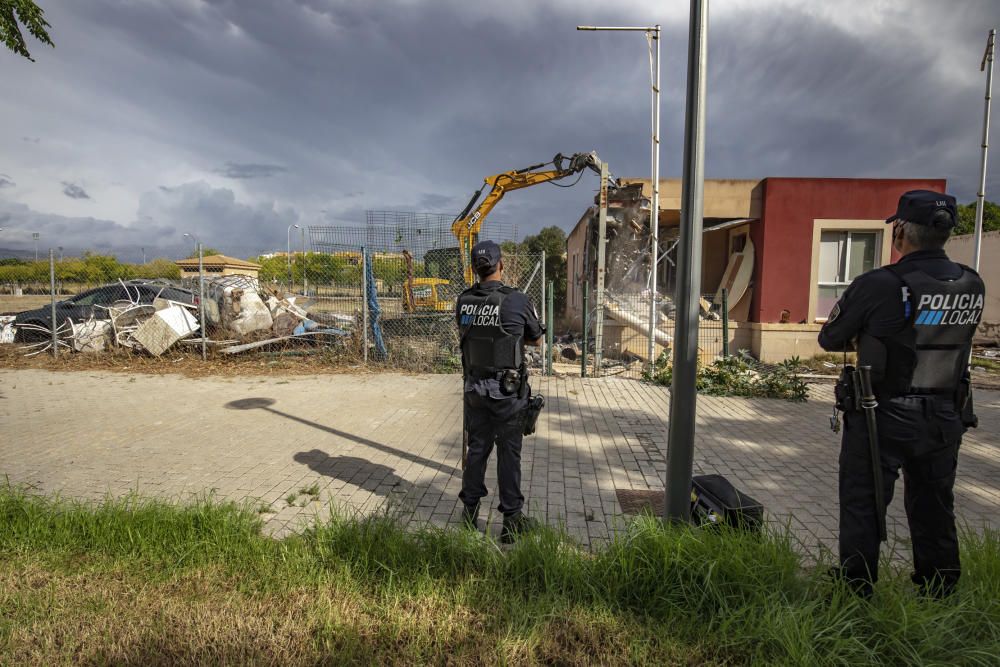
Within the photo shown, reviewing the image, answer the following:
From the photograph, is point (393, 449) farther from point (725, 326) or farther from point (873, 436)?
point (725, 326)

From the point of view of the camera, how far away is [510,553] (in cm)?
285

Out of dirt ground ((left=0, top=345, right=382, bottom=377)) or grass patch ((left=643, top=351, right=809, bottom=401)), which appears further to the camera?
dirt ground ((left=0, top=345, right=382, bottom=377))

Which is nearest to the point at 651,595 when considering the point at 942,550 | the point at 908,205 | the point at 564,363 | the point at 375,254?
the point at 942,550

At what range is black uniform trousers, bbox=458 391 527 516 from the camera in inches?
130

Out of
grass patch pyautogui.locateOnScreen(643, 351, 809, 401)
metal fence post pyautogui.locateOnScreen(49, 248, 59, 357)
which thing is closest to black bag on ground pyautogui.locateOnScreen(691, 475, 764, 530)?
grass patch pyautogui.locateOnScreen(643, 351, 809, 401)

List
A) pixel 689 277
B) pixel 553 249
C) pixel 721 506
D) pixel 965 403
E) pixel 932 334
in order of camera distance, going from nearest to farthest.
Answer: pixel 932 334
pixel 965 403
pixel 689 277
pixel 721 506
pixel 553 249

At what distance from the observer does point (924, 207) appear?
242 cm

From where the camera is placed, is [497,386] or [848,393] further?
[497,386]

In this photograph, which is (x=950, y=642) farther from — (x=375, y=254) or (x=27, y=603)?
(x=375, y=254)

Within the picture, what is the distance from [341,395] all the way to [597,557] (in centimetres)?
595

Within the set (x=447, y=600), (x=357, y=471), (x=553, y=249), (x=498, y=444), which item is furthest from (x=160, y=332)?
(x=553, y=249)

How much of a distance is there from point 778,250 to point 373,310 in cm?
1024

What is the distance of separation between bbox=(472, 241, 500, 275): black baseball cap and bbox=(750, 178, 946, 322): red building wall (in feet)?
37.4

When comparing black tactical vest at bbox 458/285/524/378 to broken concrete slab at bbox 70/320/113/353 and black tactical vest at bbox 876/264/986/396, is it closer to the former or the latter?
black tactical vest at bbox 876/264/986/396
